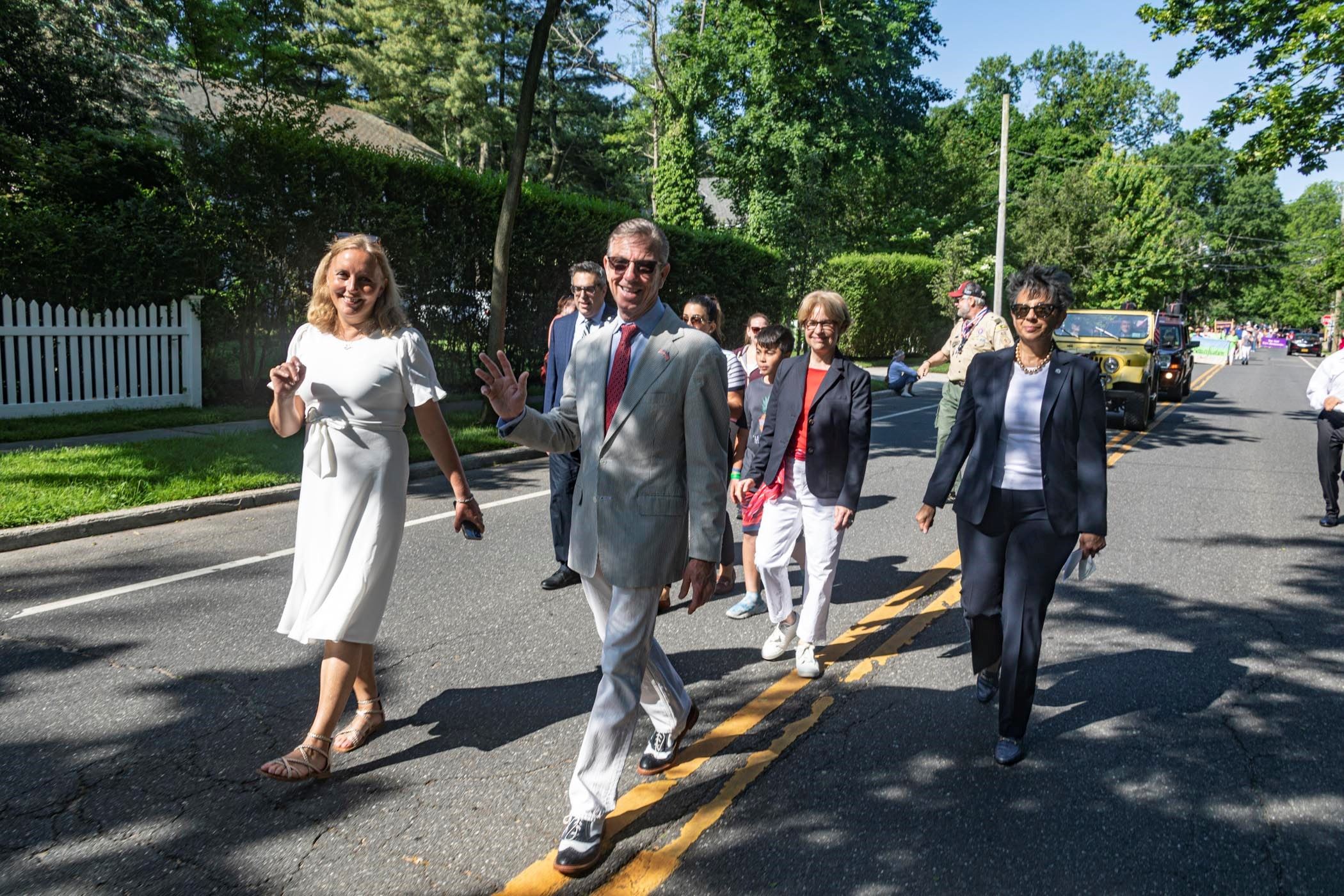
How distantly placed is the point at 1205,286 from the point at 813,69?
7344 cm

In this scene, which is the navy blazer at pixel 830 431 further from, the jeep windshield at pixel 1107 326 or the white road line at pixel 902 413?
the jeep windshield at pixel 1107 326

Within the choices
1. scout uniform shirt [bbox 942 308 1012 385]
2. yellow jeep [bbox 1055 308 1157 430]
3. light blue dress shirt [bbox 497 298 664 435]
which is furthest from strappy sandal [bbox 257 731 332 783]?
yellow jeep [bbox 1055 308 1157 430]

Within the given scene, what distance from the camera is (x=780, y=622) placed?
5.00 m

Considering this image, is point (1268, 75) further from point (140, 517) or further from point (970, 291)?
point (140, 517)

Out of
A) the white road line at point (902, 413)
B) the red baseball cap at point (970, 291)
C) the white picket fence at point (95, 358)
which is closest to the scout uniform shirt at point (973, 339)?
the red baseball cap at point (970, 291)

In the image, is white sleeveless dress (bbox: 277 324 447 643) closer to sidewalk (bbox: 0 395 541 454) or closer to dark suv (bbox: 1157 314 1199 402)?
sidewalk (bbox: 0 395 541 454)

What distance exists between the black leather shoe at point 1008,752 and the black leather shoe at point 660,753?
122 cm

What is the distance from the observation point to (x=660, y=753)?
3.70 m

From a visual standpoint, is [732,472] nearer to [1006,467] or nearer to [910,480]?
[1006,467]

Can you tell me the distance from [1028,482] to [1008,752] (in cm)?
106

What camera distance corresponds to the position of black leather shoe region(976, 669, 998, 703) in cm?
444

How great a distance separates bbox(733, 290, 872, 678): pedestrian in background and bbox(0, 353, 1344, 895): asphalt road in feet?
1.13

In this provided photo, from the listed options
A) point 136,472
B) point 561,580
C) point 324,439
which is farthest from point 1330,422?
point 136,472

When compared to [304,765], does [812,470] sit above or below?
above
